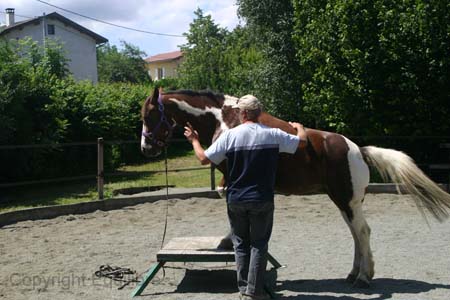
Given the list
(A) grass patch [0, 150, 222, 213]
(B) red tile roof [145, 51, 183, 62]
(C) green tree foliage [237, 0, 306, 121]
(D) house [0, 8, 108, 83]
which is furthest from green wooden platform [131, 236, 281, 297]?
(B) red tile roof [145, 51, 183, 62]

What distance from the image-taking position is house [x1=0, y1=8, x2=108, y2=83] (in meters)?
Result: 41.6

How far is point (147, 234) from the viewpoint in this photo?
26.9 feet

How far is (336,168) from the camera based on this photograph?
540 centimetres

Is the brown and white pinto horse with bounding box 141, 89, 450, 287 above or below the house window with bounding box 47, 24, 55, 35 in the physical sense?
below

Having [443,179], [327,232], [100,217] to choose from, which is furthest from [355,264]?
[443,179]

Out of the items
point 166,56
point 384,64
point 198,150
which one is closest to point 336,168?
point 198,150

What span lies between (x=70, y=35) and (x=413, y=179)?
41.5 metres

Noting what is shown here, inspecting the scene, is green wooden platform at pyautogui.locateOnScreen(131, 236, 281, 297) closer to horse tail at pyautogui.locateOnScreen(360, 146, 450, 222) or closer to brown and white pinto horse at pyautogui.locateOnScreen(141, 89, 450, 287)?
brown and white pinto horse at pyautogui.locateOnScreen(141, 89, 450, 287)

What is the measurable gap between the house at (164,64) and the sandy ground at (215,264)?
239 ft

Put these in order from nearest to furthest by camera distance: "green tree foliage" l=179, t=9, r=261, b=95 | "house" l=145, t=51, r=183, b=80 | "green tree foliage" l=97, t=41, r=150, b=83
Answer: "green tree foliage" l=179, t=9, r=261, b=95 < "green tree foliage" l=97, t=41, r=150, b=83 < "house" l=145, t=51, r=183, b=80

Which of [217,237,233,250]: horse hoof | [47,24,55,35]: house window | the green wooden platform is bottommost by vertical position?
the green wooden platform

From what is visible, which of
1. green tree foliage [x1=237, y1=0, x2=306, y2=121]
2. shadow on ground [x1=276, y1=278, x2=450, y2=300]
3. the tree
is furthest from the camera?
the tree

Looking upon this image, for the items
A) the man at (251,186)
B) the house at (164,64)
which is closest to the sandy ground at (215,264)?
the man at (251,186)

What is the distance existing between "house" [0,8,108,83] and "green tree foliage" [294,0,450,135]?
30.9 metres
